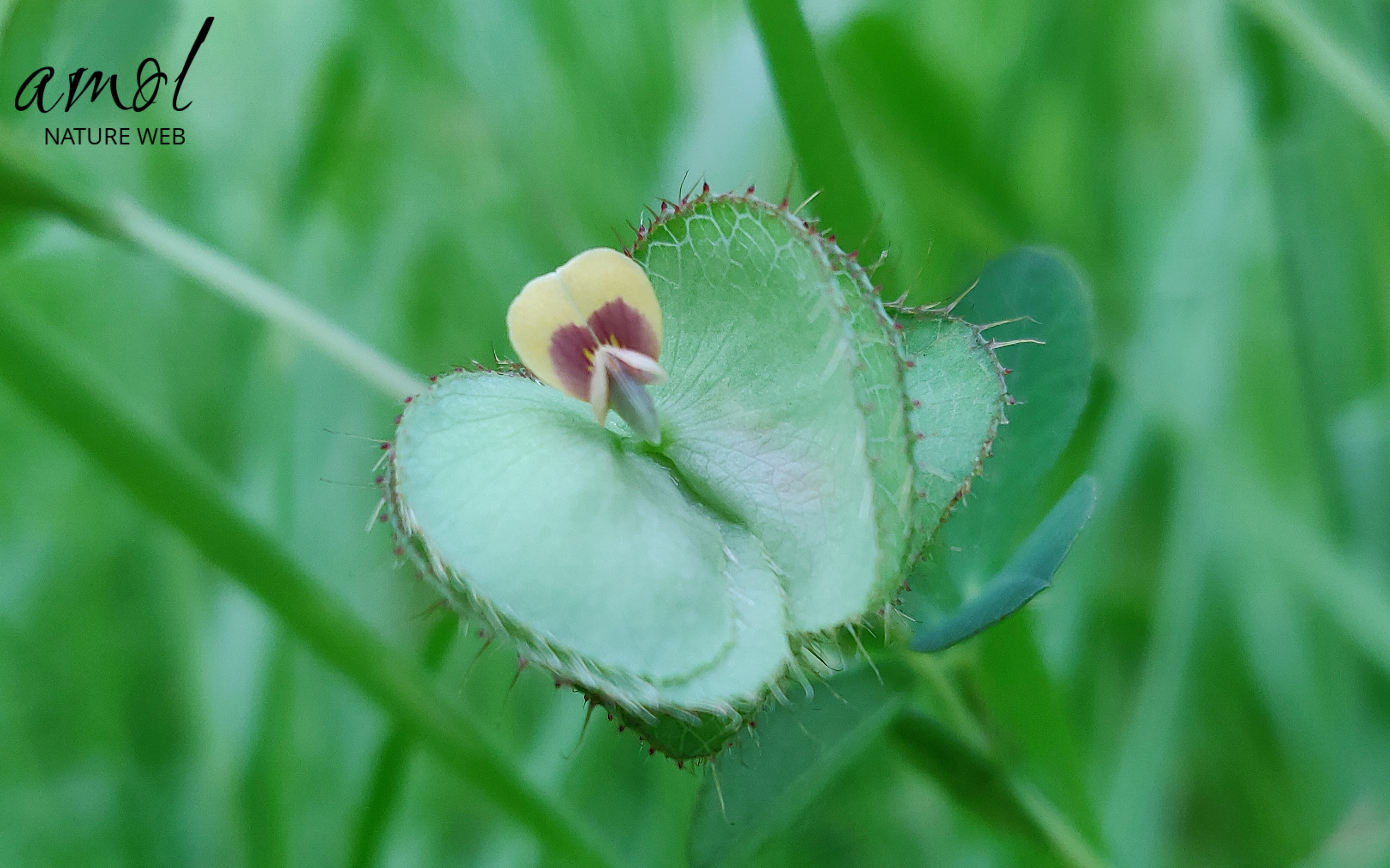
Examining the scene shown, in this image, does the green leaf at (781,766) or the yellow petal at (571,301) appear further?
the green leaf at (781,766)

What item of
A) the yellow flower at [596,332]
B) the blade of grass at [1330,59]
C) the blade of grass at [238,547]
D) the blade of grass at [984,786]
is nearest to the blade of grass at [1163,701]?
the blade of grass at [984,786]

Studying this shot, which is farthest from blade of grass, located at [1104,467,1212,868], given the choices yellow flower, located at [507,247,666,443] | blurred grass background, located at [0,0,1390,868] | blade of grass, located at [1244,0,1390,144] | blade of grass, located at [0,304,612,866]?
yellow flower, located at [507,247,666,443]

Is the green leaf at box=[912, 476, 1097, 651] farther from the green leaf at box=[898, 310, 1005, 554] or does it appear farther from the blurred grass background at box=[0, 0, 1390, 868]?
the blurred grass background at box=[0, 0, 1390, 868]

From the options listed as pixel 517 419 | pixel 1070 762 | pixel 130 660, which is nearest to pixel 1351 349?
A: pixel 1070 762

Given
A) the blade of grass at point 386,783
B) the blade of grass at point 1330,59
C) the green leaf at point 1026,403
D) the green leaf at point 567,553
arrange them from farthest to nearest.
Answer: the blade of grass at point 1330,59 < the blade of grass at point 386,783 < the green leaf at point 1026,403 < the green leaf at point 567,553

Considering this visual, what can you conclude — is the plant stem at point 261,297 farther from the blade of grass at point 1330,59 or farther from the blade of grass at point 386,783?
the blade of grass at point 1330,59

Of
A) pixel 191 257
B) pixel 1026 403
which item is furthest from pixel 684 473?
pixel 191 257

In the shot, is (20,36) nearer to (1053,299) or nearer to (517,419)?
(517,419)
